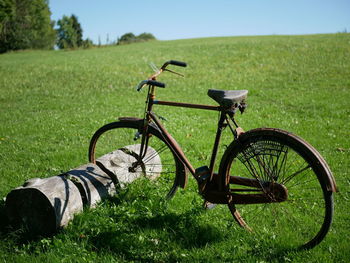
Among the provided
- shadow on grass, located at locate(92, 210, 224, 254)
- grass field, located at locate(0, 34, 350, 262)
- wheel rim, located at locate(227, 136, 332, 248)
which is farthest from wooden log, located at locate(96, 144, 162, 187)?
wheel rim, located at locate(227, 136, 332, 248)

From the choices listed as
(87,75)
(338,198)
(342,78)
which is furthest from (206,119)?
(87,75)

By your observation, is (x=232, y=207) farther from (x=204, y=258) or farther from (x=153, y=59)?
(x=153, y=59)

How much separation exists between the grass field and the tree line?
27238 millimetres

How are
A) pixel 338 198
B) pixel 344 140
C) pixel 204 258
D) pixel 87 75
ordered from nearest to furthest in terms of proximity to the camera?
1. pixel 204 258
2. pixel 338 198
3. pixel 344 140
4. pixel 87 75

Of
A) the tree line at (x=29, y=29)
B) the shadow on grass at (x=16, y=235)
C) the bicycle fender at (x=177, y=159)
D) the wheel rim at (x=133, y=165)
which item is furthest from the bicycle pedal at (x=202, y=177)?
the tree line at (x=29, y=29)

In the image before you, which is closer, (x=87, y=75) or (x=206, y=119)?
(x=206, y=119)

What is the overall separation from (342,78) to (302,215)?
42.4 feet

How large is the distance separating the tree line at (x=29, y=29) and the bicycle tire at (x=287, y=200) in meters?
41.7

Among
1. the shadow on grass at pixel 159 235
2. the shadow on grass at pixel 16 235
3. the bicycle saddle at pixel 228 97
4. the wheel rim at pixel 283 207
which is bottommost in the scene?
the shadow on grass at pixel 16 235

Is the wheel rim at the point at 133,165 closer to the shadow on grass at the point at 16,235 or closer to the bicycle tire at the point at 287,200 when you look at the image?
the bicycle tire at the point at 287,200

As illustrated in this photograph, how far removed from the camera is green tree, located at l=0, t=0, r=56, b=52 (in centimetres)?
5956

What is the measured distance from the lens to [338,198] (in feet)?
17.0

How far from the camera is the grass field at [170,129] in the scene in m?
4.00

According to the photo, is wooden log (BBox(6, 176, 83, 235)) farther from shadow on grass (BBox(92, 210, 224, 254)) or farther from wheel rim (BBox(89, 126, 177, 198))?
wheel rim (BBox(89, 126, 177, 198))
